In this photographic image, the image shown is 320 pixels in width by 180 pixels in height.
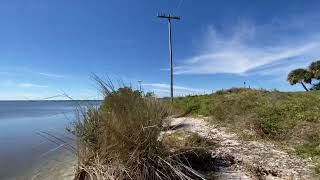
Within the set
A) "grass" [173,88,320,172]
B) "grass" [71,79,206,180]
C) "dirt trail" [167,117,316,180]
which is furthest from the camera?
"grass" [173,88,320,172]

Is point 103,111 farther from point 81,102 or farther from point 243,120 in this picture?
point 243,120

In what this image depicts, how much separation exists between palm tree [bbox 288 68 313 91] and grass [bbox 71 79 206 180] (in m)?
50.6

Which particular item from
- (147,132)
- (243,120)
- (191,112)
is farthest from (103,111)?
(191,112)

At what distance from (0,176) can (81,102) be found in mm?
6143

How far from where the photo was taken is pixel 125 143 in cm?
627

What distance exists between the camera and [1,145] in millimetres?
18781

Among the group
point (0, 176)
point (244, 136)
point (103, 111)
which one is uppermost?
point (103, 111)

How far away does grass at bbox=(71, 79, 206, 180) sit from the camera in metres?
6.15

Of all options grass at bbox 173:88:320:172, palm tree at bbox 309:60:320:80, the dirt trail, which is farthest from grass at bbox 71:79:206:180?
palm tree at bbox 309:60:320:80

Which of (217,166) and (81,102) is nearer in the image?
(81,102)

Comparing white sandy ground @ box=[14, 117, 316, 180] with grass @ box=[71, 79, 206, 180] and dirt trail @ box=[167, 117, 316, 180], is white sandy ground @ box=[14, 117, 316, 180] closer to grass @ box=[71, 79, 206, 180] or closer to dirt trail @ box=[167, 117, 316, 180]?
dirt trail @ box=[167, 117, 316, 180]

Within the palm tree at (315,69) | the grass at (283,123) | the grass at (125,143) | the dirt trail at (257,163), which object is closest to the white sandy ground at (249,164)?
the dirt trail at (257,163)

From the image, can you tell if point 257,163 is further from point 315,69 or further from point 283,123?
point 315,69

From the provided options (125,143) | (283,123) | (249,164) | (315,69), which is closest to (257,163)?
(249,164)
